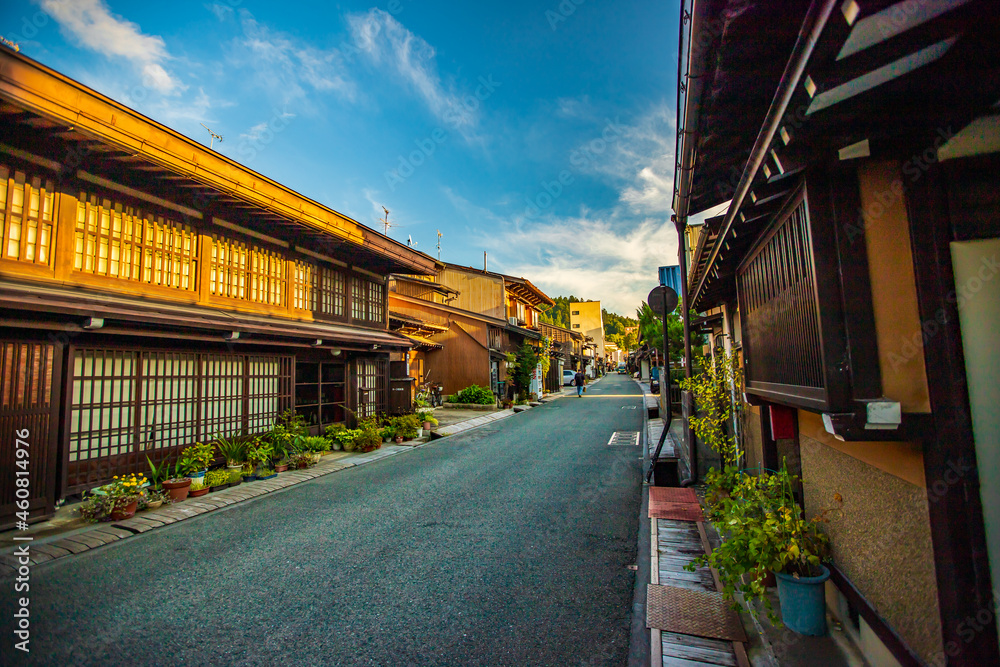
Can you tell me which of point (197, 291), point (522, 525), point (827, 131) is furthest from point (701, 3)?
point (197, 291)

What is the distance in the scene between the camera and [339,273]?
14.3 meters

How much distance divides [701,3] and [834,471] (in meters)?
3.70

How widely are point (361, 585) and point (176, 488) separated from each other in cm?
519

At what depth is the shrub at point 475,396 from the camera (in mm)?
24156

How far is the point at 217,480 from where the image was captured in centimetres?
848

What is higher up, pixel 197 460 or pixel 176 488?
pixel 197 460

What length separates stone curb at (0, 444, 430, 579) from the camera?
539 cm

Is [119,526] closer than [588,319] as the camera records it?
Yes

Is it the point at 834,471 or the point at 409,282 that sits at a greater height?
the point at 409,282

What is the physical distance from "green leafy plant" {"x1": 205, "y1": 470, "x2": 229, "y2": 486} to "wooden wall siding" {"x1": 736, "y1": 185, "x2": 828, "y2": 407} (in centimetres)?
934

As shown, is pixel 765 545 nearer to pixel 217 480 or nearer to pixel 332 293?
pixel 217 480

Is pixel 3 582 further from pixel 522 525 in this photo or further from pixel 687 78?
pixel 687 78

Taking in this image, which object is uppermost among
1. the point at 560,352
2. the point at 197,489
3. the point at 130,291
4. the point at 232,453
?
the point at 130,291

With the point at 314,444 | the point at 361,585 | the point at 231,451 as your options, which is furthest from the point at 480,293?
the point at 361,585
